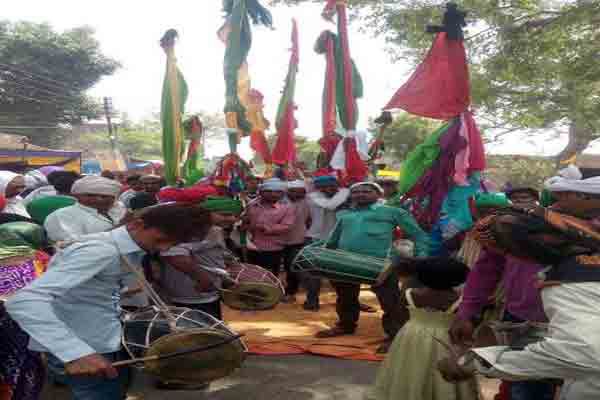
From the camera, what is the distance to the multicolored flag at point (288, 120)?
345 inches

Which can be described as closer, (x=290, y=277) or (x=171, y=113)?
(x=171, y=113)

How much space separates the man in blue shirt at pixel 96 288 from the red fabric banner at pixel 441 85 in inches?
115

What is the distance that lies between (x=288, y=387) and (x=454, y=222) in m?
1.98

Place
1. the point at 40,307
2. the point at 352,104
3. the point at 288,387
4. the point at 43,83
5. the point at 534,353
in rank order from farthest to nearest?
the point at 43,83
the point at 352,104
the point at 288,387
the point at 40,307
the point at 534,353

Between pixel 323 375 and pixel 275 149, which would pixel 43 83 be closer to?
pixel 275 149

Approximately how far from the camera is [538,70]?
11008 mm

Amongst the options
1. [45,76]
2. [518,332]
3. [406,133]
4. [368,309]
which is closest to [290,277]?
[368,309]

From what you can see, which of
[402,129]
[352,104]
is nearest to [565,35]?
[352,104]

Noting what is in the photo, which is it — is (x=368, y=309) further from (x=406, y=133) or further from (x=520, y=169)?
(x=520, y=169)

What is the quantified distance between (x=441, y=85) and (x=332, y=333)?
2720mm

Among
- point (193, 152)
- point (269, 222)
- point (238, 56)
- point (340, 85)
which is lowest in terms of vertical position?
point (269, 222)

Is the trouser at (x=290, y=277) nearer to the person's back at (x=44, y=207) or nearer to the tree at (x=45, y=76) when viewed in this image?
the person's back at (x=44, y=207)

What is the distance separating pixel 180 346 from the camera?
8.79 feet

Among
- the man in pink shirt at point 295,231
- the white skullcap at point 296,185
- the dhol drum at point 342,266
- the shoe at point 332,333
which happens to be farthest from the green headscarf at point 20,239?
the white skullcap at point 296,185
